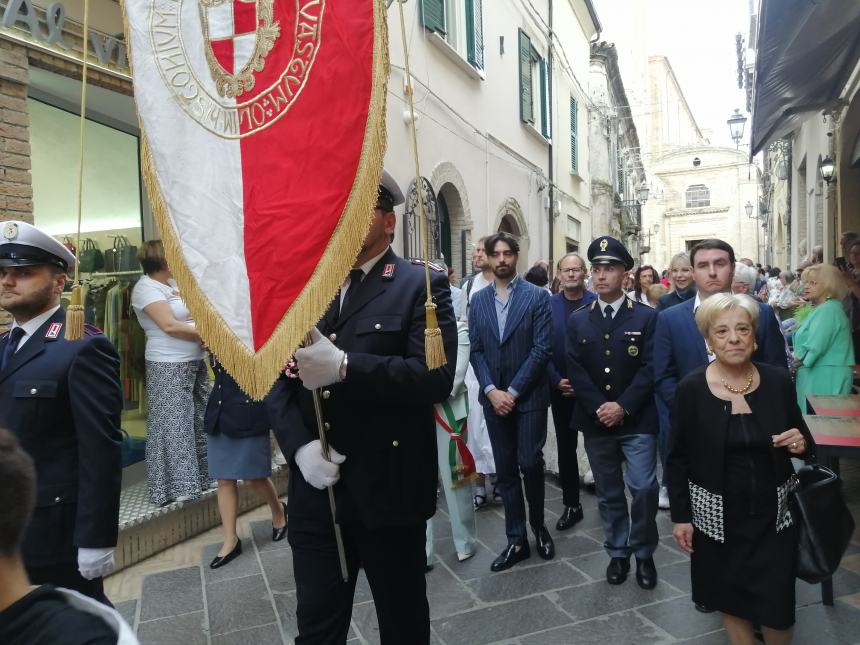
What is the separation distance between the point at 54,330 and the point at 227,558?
8.21 ft

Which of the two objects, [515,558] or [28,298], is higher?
[28,298]

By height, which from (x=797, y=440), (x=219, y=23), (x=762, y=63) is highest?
(x=762, y=63)

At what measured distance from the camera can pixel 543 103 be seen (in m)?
15.2

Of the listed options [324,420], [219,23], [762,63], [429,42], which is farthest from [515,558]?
[429,42]

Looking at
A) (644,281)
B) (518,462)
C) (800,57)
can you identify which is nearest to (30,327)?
(518,462)

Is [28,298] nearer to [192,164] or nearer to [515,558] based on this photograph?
[192,164]

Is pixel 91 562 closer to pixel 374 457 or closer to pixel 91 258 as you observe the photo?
pixel 374 457

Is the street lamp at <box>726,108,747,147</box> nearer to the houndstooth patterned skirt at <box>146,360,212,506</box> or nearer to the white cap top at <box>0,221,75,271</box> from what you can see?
the houndstooth patterned skirt at <box>146,360,212,506</box>

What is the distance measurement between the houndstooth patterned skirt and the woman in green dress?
14.5 ft

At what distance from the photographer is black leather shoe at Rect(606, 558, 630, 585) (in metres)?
3.96

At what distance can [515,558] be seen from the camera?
4.28 metres

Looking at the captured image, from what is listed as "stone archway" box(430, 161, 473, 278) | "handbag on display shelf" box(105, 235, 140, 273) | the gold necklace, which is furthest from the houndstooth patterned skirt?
"stone archway" box(430, 161, 473, 278)

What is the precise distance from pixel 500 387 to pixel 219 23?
9.27 feet

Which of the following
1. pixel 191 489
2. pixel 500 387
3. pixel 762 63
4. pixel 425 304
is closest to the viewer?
pixel 425 304
